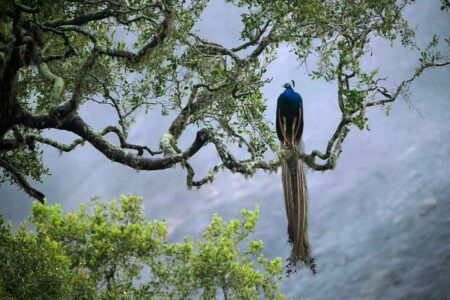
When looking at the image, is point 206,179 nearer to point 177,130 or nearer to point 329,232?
point 177,130

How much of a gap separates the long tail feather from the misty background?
25928 mm

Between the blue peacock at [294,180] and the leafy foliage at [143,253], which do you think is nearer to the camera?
the blue peacock at [294,180]

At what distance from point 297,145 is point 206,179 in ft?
4.25

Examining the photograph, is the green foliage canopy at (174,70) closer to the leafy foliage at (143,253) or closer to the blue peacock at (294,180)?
the blue peacock at (294,180)

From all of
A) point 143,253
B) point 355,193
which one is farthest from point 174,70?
point 355,193

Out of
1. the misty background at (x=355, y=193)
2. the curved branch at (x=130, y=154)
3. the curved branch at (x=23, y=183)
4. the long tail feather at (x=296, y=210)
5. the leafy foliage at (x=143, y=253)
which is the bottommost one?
the long tail feather at (x=296, y=210)

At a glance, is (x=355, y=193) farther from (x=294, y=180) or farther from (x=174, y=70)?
(x=294, y=180)

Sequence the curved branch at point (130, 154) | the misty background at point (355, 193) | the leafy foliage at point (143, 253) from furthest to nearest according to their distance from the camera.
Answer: the misty background at point (355, 193) < the leafy foliage at point (143, 253) < the curved branch at point (130, 154)

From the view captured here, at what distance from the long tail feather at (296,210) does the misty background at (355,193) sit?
2593 cm

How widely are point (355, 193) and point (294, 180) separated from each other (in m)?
28.4

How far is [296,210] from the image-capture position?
8734 millimetres

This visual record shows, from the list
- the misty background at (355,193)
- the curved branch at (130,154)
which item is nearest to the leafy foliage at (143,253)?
the curved branch at (130,154)

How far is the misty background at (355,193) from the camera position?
35375 millimetres

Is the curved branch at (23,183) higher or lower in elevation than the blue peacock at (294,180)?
higher
